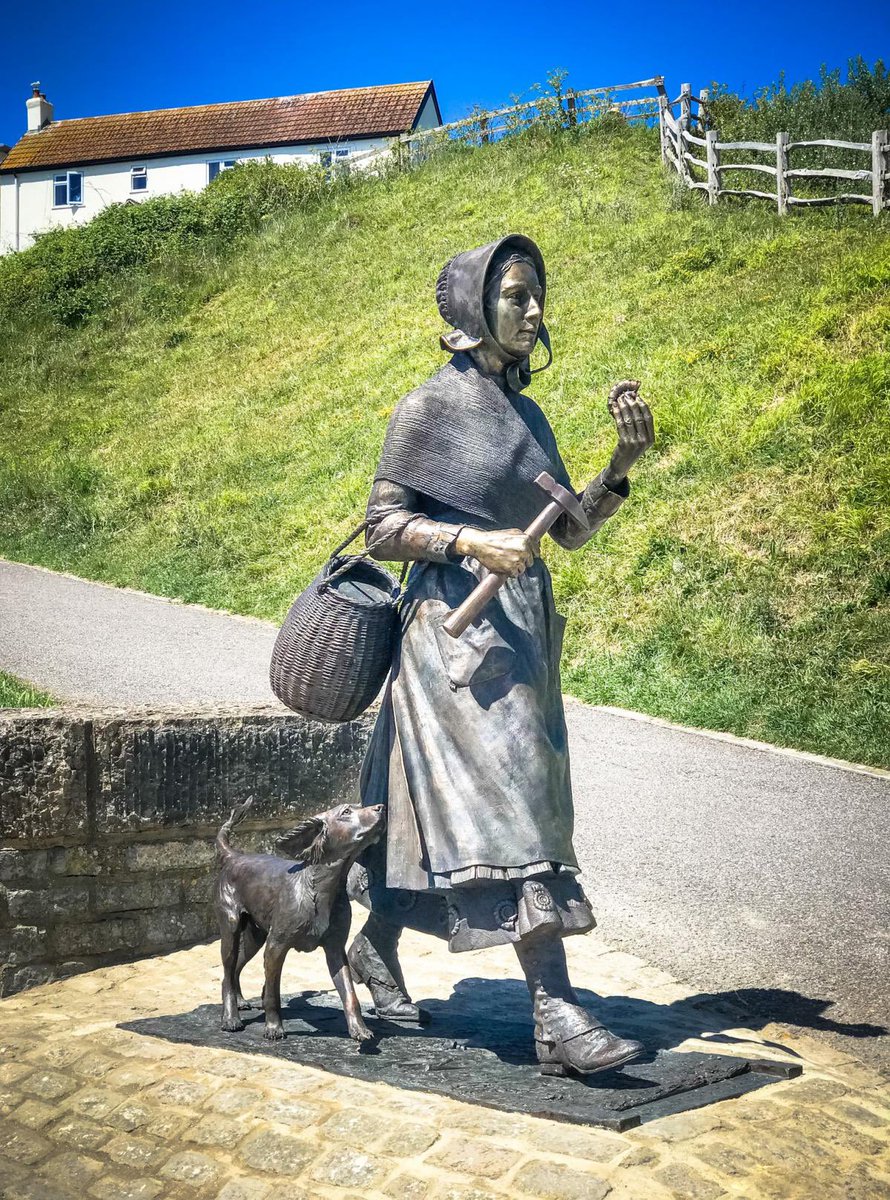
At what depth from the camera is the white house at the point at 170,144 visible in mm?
38500

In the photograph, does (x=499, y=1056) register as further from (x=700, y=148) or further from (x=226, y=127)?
(x=226, y=127)

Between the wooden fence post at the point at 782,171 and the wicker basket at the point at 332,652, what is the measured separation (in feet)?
52.9

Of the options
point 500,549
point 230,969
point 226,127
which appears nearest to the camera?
point 500,549

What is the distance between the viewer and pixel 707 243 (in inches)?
712

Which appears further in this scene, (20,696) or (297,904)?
(20,696)

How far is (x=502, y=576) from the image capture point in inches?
144

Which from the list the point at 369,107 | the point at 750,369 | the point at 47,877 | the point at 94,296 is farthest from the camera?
the point at 369,107

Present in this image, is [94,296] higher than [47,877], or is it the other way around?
[94,296]

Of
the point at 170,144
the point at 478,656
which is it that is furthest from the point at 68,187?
the point at 478,656

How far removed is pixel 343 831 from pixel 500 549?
985 millimetres

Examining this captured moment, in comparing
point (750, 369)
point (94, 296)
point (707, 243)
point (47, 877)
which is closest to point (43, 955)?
point (47, 877)

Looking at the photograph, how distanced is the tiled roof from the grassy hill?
33.5 feet

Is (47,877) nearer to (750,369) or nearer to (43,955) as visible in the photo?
(43,955)

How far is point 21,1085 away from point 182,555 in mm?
11954
